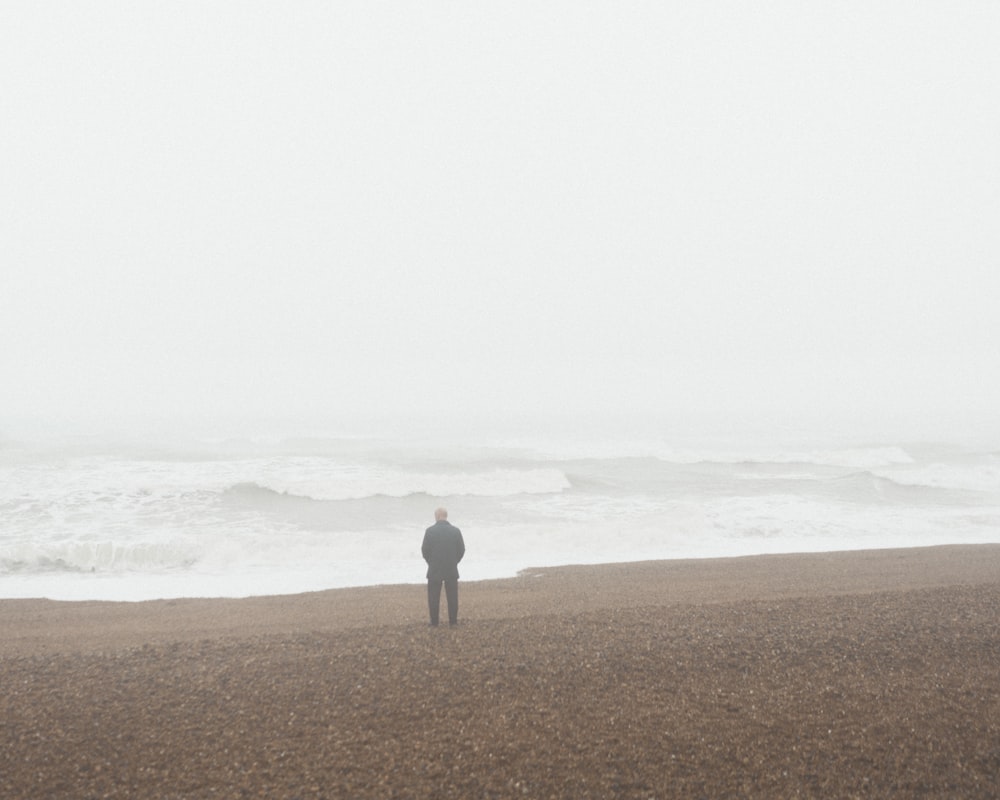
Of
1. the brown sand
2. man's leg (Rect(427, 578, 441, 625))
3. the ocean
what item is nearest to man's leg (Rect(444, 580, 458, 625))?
man's leg (Rect(427, 578, 441, 625))

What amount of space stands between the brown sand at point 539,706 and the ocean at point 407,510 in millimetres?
8894

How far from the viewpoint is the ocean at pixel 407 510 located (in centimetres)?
1925

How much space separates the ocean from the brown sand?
8894mm

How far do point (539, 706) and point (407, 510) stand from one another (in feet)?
80.7

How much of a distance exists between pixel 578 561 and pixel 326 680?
13921mm

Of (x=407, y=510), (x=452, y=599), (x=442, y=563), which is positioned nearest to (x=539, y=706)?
(x=452, y=599)

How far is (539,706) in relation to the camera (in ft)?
20.6

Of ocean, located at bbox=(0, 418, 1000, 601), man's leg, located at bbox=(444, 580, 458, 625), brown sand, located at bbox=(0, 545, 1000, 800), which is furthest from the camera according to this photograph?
ocean, located at bbox=(0, 418, 1000, 601)

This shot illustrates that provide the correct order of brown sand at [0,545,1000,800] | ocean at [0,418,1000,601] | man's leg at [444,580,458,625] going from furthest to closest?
ocean at [0,418,1000,601] → man's leg at [444,580,458,625] → brown sand at [0,545,1000,800]

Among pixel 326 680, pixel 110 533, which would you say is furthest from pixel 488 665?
pixel 110 533

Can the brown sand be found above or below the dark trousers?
below

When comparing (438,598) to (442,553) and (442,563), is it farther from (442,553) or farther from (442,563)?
(442,553)

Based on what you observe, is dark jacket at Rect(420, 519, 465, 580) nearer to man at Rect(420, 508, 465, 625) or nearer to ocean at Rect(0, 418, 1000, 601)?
man at Rect(420, 508, 465, 625)

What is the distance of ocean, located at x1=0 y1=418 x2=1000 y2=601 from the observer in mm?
19250
